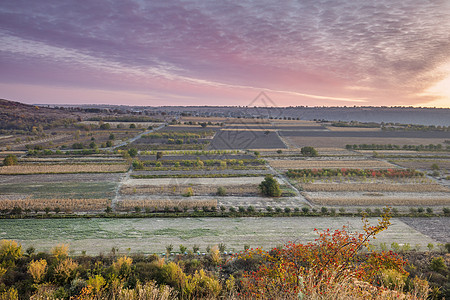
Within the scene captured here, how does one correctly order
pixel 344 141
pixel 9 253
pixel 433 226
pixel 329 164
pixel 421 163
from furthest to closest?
pixel 344 141 → pixel 421 163 → pixel 329 164 → pixel 433 226 → pixel 9 253

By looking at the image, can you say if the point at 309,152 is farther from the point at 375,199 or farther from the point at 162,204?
the point at 162,204

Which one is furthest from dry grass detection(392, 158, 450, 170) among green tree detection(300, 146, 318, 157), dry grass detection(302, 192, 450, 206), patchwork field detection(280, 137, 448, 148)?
patchwork field detection(280, 137, 448, 148)

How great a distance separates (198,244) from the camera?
19172mm

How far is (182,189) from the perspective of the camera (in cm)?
3228

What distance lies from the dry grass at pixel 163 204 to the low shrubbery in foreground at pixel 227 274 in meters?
8.85

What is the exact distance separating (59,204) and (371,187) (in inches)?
1416

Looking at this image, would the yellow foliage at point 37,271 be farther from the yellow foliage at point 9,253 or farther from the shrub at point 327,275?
the shrub at point 327,275

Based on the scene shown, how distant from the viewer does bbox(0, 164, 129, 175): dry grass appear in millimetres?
39469

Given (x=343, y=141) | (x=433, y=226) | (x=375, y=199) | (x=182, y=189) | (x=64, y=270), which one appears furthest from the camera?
(x=343, y=141)

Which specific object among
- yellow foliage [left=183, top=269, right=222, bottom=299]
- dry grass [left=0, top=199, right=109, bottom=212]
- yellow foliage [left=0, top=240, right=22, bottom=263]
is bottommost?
dry grass [left=0, top=199, right=109, bottom=212]

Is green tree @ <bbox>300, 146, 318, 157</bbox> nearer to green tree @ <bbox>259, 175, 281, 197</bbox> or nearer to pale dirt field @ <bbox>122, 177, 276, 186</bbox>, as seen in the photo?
pale dirt field @ <bbox>122, 177, 276, 186</bbox>

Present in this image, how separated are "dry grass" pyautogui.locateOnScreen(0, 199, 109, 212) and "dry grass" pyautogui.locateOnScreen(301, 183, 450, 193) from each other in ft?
77.9

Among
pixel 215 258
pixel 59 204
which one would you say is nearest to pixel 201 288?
pixel 215 258

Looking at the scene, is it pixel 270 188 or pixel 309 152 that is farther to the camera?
pixel 309 152
